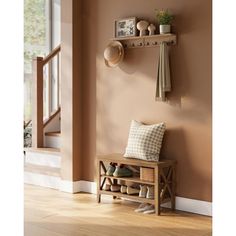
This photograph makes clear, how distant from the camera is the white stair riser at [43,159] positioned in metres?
5.83

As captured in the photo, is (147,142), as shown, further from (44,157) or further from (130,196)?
(44,157)

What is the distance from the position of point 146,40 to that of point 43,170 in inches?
91.5

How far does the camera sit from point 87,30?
17.3 feet

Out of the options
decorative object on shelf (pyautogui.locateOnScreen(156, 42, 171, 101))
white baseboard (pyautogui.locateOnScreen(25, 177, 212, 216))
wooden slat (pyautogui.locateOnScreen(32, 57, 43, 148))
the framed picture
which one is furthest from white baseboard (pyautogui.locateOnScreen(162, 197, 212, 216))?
wooden slat (pyautogui.locateOnScreen(32, 57, 43, 148))

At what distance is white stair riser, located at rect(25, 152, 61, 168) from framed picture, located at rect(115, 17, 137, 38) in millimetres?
1961

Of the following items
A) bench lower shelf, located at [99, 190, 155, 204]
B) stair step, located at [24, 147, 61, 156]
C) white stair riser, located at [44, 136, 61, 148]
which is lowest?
bench lower shelf, located at [99, 190, 155, 204]

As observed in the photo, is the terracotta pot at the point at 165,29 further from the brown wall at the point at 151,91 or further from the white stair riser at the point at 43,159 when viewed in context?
the white stair riser at the point at 43,159

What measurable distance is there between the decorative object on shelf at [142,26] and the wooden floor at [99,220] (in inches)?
74.2

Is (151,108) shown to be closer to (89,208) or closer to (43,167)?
(89,208)

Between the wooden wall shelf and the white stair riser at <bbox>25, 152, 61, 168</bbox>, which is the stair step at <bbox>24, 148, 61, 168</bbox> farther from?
the wooden wall shelf

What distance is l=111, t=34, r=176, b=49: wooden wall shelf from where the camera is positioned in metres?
4.45

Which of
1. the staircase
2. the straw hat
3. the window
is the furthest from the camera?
the window
